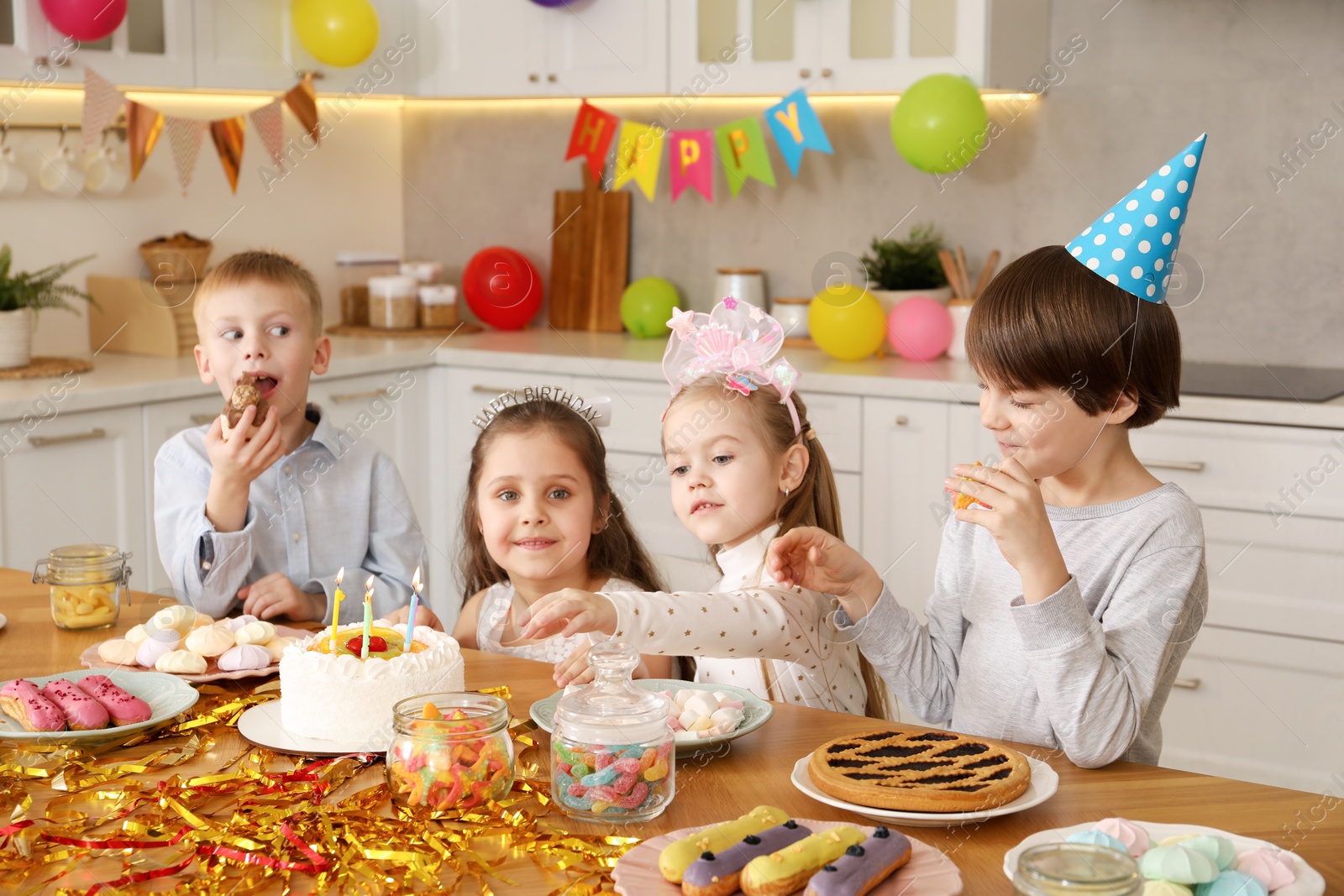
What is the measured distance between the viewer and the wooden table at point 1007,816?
922mm

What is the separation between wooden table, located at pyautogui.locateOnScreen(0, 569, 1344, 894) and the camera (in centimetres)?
92

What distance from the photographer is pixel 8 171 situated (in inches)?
118

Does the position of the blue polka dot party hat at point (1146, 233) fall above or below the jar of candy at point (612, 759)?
above

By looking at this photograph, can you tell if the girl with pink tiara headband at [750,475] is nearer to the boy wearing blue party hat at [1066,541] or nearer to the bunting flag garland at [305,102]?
the boy wearing blue party hat at [1066,541]

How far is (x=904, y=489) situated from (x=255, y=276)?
1.46 metres

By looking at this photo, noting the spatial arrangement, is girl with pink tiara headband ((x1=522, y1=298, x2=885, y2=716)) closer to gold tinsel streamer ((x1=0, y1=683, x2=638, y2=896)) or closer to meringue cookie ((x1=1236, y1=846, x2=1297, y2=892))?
gold tinsel streamer ((x1=0, y1=683, x2=638, y2=896))

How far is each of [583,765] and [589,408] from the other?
76 cm

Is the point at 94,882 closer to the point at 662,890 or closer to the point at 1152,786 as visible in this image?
the point at 662,890

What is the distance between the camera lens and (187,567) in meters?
1.70

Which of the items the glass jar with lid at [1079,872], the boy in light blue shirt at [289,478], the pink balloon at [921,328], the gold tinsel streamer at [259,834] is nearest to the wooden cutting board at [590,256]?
the pink balloon at [921,328]

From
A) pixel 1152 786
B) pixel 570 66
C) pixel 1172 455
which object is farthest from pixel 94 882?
pixel 570 66

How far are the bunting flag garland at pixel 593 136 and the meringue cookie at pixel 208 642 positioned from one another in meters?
2.23

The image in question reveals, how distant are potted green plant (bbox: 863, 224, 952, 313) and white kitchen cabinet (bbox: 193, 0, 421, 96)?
139 centimetres

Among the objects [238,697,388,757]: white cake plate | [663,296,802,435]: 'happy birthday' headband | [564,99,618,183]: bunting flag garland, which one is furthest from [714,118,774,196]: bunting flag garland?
[238,697,388,757]: white cake plate
